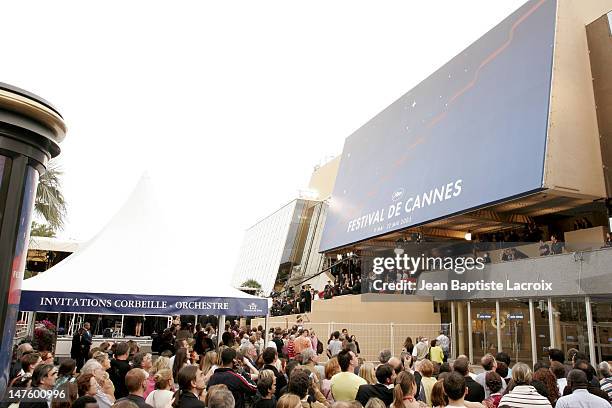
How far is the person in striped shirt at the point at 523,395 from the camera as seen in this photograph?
4.57 m

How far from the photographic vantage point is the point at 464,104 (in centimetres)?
1798

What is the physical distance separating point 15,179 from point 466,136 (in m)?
15.8

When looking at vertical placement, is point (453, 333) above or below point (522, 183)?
below

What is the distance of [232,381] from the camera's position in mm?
5039

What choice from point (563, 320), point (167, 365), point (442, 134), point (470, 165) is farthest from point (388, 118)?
point (167, 365)

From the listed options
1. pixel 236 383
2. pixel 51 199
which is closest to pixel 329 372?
pixel 236 383

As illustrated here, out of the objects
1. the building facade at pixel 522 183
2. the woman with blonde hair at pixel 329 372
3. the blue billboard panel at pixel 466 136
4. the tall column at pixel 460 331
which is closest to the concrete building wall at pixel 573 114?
the building facade at pixel 522 183

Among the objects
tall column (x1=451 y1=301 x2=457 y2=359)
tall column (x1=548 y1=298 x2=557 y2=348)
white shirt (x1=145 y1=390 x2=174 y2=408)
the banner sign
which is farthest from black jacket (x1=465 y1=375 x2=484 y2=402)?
tall column (x1=451 y1=301 x2=457 y2=359)

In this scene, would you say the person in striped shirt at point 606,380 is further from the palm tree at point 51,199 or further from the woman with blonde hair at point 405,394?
the palm tree at point 51,199

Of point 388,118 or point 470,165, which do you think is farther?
point 388,118

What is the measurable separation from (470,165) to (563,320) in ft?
17.9

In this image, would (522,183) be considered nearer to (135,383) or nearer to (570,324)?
(570,324)

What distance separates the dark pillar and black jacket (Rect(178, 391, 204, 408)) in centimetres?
133

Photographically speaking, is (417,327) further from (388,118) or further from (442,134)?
(388,118)
